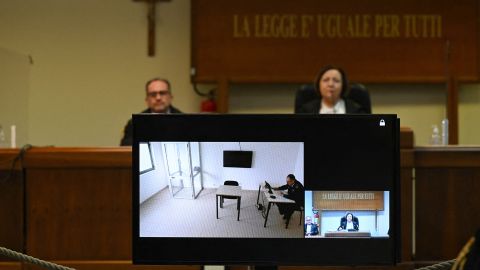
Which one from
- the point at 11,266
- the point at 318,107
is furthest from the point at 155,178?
the point at 318,107

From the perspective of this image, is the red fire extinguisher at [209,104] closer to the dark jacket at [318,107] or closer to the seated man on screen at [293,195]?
the dark jacket at [318,107]

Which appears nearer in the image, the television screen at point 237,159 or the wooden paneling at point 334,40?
the television screen at point 237,159

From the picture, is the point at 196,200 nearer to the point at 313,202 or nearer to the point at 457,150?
the point at 313,202

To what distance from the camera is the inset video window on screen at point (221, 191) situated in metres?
1.31

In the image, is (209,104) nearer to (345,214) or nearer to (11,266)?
(11,266)

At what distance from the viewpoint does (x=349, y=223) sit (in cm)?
132

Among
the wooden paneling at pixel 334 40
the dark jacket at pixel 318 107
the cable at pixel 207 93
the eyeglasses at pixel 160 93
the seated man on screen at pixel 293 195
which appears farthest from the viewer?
the cable at pixel 207 93

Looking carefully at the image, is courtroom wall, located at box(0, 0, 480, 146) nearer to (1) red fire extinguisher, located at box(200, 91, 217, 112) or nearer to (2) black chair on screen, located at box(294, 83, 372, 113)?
(1) red fire extinguisher, located at box(200, 91, 217, 112)

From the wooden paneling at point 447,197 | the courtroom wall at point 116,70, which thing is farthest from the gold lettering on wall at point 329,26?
the wooden paneling at point 447,197

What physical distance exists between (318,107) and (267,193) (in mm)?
2401

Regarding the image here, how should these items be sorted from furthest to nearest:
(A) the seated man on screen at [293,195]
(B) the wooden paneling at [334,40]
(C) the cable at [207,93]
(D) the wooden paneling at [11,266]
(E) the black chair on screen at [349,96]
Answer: (C) the cable at [207,93] < (B) the wooden paneling at [334,40] < (E) the black chair on screen at [349,96] < (D) the wooden paneling at [11,266] < (A) the seated man on screen at [293,195]

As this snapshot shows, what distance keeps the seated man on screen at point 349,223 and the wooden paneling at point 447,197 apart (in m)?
0.83

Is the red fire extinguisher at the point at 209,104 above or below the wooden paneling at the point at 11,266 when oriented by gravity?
above

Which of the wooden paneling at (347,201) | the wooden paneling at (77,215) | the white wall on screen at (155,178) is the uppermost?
the white wall on screen at (155,178)
